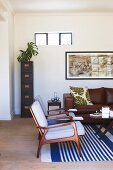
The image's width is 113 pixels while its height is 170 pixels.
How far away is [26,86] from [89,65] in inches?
80.5

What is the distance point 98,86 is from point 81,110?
1.75 meters

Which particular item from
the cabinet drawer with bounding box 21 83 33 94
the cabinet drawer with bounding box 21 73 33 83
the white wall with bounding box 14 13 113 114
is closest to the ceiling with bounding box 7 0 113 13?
the white wall with bounding box 14 13 113 114

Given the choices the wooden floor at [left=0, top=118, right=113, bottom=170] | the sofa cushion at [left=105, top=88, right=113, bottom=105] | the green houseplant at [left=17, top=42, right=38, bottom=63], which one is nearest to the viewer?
the wooden floor at [left=0, top=118, right=113, bottom=170]

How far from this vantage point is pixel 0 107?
735cm

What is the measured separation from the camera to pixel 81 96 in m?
7.14

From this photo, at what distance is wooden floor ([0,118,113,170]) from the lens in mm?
3895

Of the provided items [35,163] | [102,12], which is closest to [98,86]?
[102,12]

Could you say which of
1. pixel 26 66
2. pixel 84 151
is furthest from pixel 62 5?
pixel 84 151

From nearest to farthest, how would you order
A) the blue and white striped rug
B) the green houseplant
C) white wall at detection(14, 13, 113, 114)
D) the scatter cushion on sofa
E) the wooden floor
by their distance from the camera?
the wooden floor → the blue and white striped rug → the scatter cushion on sofa → the green houseplant → white wall at detection(14, 13, 113, 114)

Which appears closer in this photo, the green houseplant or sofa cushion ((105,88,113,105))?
sofa cushion ((105,88,113,105))

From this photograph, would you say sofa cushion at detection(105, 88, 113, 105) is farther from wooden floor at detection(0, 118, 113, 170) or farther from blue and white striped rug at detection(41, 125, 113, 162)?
wooden floor at detection(0, 118, 113, 170)

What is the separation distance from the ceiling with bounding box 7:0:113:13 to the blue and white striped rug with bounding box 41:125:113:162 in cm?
358

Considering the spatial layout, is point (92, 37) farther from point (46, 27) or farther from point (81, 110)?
point (81, 110)

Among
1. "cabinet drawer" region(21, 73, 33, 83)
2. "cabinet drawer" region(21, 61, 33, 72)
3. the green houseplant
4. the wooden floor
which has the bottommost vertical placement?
the wooden floor
